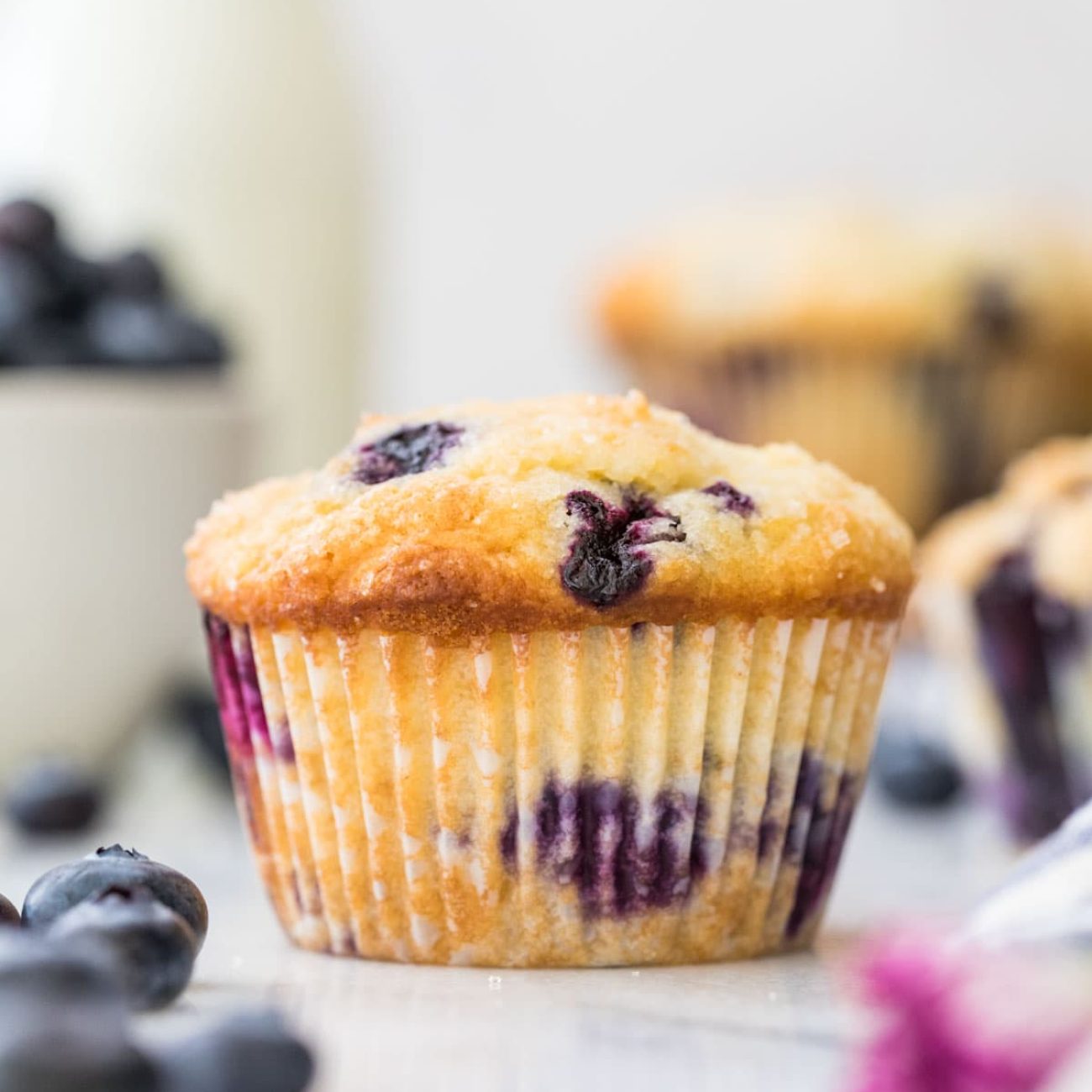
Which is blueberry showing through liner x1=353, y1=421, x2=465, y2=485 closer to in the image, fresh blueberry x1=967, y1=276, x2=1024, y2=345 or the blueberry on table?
the blueberry on table

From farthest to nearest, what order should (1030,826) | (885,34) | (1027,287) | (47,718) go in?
(885,34)
(1027,287)
(47,718)
(1030,826)

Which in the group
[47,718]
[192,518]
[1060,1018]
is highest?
[1060,1018]

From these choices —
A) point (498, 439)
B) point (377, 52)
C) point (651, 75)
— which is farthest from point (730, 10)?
point (498, 439)

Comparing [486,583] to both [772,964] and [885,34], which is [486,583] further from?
[885,34]

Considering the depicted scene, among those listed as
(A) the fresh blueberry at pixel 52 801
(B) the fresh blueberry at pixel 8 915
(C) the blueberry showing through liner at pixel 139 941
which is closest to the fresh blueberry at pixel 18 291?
(A) the fresh blueberry at pixel 52 801

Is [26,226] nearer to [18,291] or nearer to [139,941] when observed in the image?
[18,291]

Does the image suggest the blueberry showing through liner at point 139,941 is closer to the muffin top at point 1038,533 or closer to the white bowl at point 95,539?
the muffin top at point 1038,533
